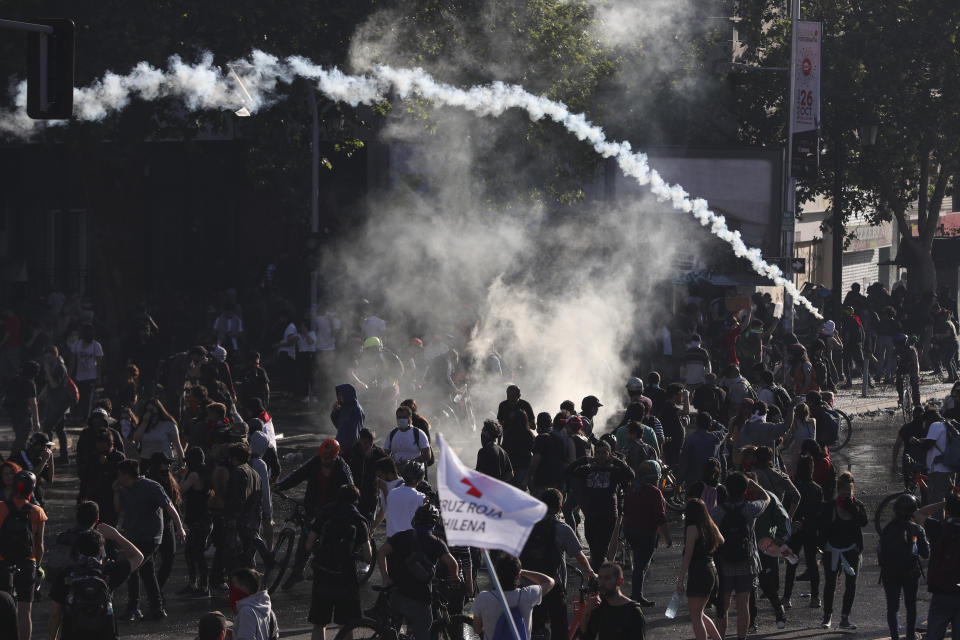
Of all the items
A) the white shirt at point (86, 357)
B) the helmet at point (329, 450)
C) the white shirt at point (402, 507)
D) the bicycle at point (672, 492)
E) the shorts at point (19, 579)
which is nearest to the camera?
the shorts at point (19, 579)

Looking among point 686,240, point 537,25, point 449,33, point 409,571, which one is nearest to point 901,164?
point 686,240

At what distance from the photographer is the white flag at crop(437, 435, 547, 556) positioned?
24.8 ft

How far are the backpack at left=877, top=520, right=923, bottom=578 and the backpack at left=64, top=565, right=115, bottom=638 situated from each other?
5441 millimetres

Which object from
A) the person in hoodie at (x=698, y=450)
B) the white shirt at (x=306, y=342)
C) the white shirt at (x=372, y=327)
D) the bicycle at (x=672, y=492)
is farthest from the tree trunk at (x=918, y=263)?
the person in hoodie at (x=698, y=450)

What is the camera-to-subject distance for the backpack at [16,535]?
10.3 m

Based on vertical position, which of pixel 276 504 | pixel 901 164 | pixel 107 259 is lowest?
pixel 276 504

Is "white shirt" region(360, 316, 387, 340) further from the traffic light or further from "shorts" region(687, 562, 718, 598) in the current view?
"shorts" region(687, 562, 718, 598)

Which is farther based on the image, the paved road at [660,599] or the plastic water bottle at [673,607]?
the paved road at [660,599]

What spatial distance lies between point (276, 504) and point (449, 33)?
13.8 meters

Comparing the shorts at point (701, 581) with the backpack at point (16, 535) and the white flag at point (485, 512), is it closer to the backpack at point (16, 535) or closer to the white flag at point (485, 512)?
the white flag at point (485, 512)

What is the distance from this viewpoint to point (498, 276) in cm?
3030

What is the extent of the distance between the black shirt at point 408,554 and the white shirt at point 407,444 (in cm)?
410

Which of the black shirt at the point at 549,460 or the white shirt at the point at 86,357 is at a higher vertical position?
the white shirt at the point at 86,357

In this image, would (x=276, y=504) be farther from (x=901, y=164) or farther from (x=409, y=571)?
(x=901, y=164)
